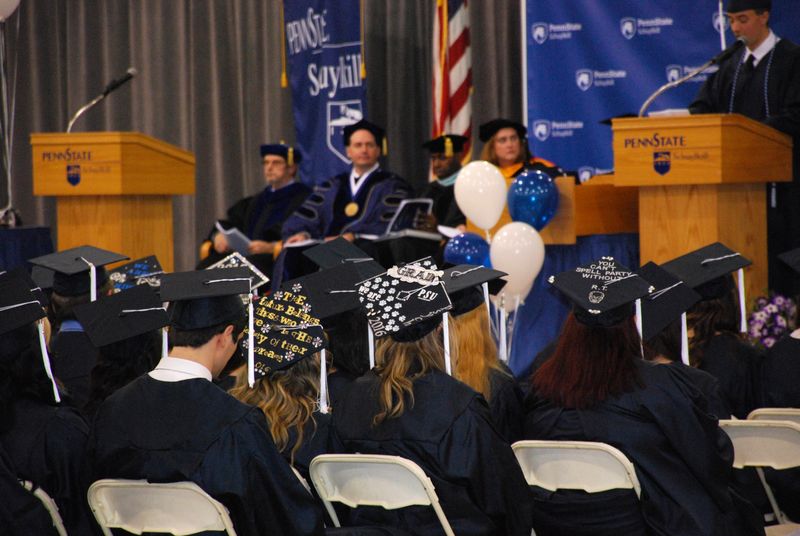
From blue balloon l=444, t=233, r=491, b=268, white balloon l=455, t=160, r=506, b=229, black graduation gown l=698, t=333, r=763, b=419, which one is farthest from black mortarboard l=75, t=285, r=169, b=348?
white balloon l=455, t=160, r=506, b=229

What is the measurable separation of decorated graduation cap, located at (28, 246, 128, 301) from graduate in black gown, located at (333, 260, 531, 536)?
1.84 metres

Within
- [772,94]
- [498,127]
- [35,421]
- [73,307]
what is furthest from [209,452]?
[498,127]

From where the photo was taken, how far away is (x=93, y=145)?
682 cm

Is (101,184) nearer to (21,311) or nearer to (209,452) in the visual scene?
(21,311)

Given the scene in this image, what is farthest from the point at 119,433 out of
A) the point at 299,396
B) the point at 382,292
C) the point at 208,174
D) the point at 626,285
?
the point at 208,174

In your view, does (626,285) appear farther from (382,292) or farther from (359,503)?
(359,503)

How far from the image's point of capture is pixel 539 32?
819 cm

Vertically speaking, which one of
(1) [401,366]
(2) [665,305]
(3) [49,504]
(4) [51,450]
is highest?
(2) [665,305]

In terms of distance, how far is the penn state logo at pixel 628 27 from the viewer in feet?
25.9

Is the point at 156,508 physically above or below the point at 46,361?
below

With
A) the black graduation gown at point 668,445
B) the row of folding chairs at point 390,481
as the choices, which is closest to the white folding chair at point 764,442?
the row of folding chairs at point 390,481

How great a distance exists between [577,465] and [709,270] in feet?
4.48

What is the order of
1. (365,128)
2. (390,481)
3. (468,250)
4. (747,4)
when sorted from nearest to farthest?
(390,481) < (468,250) < (747,4) < (365,128)

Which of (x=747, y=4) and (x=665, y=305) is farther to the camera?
(x=747, y=4)
